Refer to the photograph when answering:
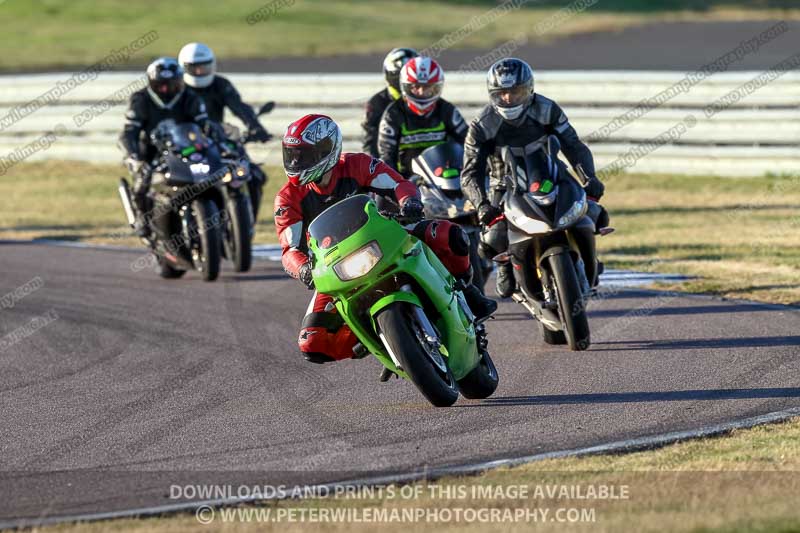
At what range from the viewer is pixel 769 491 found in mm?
5836

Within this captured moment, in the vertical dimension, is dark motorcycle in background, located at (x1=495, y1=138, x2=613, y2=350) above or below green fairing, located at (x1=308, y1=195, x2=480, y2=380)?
below

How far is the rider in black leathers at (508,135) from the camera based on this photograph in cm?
1000

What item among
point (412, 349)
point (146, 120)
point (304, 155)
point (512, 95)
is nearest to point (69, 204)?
point (146, 120)

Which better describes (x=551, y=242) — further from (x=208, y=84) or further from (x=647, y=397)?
(x=208, y=84)

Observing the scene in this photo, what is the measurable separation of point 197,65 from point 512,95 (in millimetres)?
6207

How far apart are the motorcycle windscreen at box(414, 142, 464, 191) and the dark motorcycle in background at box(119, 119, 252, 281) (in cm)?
271

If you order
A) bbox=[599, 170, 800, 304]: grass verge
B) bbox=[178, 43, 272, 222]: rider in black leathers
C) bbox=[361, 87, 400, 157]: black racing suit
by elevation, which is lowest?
bbox=[599, 170, 800, 304]: grass verge

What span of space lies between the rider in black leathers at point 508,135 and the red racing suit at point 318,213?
5.21 ft

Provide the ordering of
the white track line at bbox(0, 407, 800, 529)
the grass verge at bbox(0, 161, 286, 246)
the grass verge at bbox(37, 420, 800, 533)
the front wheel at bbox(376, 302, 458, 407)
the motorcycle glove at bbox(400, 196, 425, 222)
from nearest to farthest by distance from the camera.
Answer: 1. the grass verge at bbox(37, 420, 800, 533)
2. the white track line at bbox(0, 407, 800, 529)
3. the front wheel at bbox(376, 302, 458, 407)
4. the motorcycle glove at bbox(400, 196, 425, 222)
5. the grass verge at bbox(0, 161, 286, 246)

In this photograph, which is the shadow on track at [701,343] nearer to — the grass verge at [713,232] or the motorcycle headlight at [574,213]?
the motorcycle headlight at [574,213]

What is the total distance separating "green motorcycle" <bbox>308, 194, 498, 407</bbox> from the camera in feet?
24.1

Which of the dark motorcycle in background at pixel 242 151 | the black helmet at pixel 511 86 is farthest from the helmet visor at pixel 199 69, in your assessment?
the black helmet at pixel 511 86

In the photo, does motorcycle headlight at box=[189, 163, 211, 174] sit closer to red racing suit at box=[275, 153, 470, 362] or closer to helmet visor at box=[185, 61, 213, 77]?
helmet visor at box=[185, 61, 213, 77]

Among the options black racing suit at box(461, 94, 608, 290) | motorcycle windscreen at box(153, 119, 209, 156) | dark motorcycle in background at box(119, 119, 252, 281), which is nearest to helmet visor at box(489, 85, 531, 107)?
black racing suit at box(461, 94, 608, 290)
